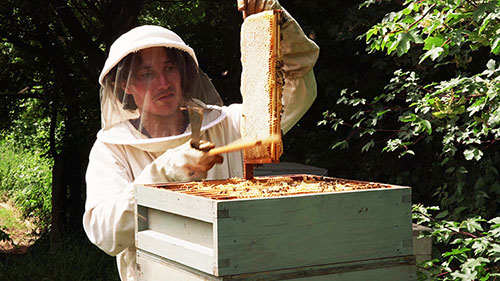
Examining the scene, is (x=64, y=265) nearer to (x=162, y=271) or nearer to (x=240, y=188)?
(x=162, y=271)

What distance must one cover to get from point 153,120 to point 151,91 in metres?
0.10

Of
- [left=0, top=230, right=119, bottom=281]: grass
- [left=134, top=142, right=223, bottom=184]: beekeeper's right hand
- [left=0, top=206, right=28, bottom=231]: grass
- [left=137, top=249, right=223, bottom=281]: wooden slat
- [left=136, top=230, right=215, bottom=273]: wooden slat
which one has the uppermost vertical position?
[left=134, top=142, right=223, bottom=184]: beekeeper's right hand

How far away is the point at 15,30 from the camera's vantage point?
6.62 meters

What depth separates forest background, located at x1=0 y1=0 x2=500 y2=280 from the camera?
3.69 m

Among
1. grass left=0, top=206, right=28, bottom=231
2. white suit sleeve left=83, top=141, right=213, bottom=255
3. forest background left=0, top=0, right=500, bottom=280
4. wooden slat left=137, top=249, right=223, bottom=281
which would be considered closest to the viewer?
wooden slat left=137, top=249, right=223, bottom=281

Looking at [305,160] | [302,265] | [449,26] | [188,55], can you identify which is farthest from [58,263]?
[302,265]

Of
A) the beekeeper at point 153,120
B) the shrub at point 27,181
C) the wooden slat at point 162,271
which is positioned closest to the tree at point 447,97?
the beekeeper at point 153,120

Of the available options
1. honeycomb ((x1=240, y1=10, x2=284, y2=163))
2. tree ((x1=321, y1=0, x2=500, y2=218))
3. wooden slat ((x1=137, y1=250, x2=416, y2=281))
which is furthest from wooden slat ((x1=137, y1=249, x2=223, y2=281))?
tree ((x1=321, y1=0, x2=500, y2=218))

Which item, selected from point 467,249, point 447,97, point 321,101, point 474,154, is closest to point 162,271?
point 467,249

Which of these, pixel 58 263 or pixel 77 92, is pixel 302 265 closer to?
pixel 58 263

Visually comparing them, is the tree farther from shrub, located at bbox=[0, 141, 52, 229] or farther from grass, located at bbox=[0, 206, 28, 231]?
grass, located at bbox=[0, 206, 28, 231]

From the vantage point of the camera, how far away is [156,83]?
211cm

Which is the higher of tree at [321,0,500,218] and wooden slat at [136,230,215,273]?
tree at [321,0,500,218]

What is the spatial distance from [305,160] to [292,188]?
3850 mm
